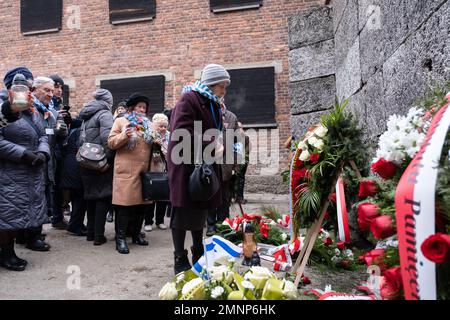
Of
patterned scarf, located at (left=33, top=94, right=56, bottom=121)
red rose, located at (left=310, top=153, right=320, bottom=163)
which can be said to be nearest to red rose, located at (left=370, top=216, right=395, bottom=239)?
red rose, located at (left=310, top=153, right=320, bottom=163)

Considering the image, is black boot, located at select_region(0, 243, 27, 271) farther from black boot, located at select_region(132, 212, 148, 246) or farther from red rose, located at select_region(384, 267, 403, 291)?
red rose, located at select_region(384, 267, 403, 291)

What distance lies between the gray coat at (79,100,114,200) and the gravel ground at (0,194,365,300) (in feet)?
1.97

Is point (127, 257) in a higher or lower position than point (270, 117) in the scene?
lower

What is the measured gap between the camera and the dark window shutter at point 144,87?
1037 cm

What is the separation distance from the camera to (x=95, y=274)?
3459 mm

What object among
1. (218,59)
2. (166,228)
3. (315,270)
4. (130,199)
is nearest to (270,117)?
(218,59)

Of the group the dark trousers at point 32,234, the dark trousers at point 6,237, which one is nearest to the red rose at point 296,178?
the dark trousers at point 6,237

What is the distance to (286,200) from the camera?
28.5 feet

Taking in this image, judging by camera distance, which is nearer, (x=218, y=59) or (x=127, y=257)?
(x=127, y=257)

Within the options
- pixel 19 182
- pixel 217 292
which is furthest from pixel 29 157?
pixel 217 292

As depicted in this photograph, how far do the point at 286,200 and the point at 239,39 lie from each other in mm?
4101
